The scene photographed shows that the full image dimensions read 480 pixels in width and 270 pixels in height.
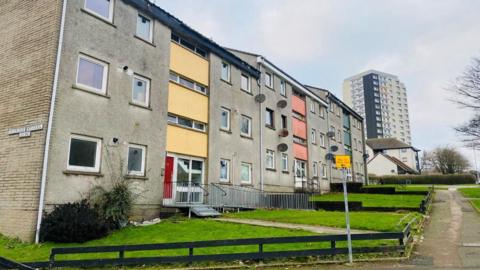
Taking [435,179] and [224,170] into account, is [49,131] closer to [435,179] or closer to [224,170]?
[224,170]

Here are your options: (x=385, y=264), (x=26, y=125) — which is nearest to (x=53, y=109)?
(x=26, y=125)

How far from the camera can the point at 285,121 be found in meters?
29.3

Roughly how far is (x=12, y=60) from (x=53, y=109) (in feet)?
12.2

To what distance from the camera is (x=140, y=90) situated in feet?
53.8

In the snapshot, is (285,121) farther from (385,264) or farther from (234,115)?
(385,264)

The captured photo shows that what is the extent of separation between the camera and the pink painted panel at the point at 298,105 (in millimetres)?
31550

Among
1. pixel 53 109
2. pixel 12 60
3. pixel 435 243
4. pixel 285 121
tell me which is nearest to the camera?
pixel 435 243

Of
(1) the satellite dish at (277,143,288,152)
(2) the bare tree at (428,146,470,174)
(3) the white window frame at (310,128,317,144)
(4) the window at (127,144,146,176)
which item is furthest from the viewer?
(2) the bare tree at (428,146,470,174)

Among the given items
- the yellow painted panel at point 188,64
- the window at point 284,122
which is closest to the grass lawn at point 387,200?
the window at point 284,122

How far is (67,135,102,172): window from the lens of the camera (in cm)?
1301

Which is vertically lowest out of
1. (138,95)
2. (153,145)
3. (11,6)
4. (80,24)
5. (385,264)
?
(385,264)

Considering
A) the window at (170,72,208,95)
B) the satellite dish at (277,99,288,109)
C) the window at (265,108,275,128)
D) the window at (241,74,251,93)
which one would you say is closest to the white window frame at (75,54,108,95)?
the window at (170,72,208,95)

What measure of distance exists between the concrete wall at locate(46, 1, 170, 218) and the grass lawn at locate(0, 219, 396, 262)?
171 cm

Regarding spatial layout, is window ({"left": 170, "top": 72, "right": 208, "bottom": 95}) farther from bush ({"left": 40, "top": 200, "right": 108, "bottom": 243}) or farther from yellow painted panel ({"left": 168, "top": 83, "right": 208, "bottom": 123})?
bush ({"left": 40, "top": 200, "right": 108, "bottom": 243})
